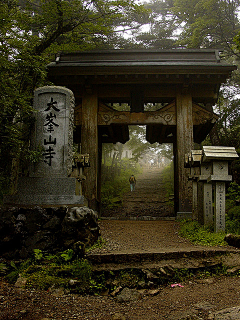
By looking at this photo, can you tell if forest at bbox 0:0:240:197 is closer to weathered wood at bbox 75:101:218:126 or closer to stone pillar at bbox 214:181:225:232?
weathered wood at bbox 75:101:218:126

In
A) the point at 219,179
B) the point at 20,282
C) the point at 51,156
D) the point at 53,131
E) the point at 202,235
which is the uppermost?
the point at 53,131

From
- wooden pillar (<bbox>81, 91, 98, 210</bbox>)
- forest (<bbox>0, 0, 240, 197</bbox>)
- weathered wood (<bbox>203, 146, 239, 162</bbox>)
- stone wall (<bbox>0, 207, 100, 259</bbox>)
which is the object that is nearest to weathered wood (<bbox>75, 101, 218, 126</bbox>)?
wooden pillar (<bbox>81, 91, 98, 210</bbox>)

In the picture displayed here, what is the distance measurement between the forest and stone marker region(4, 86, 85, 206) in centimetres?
35

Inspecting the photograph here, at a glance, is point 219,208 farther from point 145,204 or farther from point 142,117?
point 145,204

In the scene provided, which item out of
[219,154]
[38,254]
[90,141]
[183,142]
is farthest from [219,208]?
[90,141]

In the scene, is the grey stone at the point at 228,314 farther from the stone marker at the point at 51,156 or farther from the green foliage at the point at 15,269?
the stone marker at the point at 51,156

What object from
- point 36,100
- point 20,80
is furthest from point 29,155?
point 20,80

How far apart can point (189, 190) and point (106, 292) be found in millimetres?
7346

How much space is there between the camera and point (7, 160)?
1005cm

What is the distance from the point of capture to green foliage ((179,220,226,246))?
6973mm

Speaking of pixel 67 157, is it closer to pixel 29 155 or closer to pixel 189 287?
pixel 29 155

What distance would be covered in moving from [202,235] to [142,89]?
24.1ft

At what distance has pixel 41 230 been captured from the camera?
615 centimetres

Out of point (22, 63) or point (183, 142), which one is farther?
point (183, 142)
